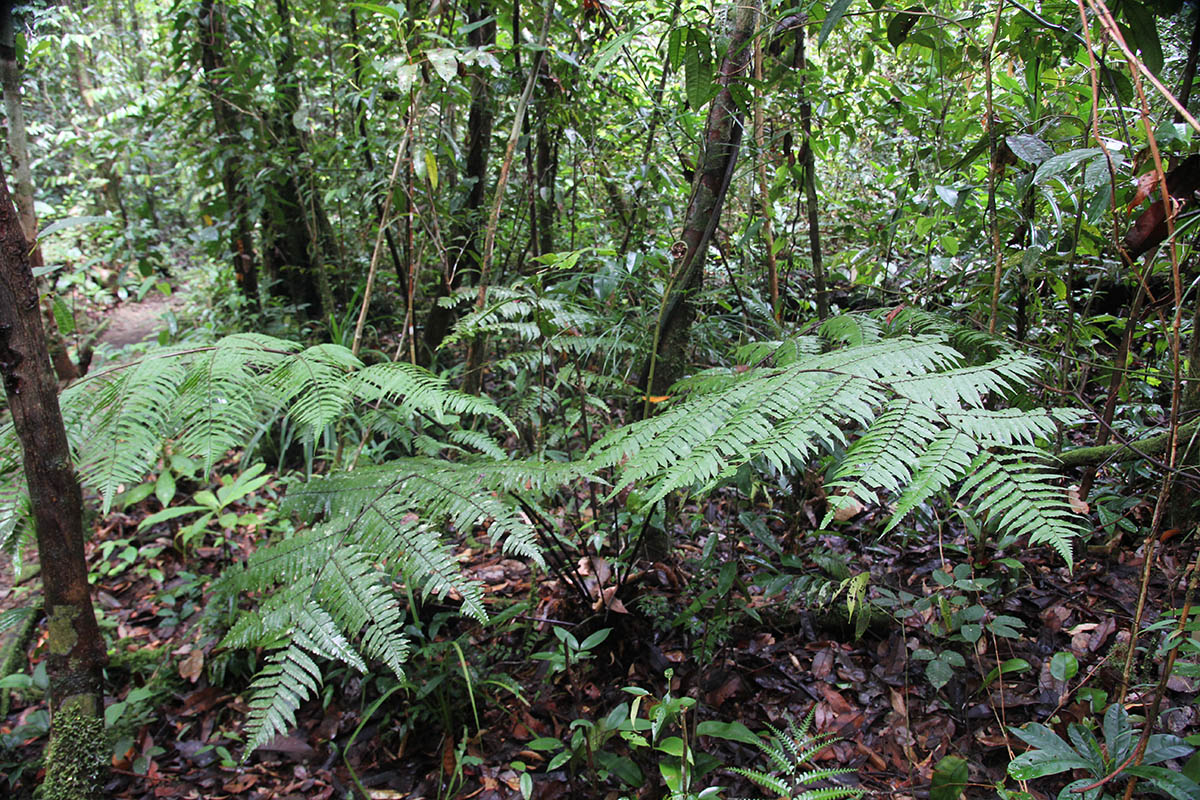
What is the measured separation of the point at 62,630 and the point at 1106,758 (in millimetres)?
2397

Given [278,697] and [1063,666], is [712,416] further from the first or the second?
[1063,666]

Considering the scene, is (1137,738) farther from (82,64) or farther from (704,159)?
(82,64)

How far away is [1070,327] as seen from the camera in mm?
1862

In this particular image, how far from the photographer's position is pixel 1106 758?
1.34m

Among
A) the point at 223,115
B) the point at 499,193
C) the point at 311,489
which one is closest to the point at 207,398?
the point at 311,489

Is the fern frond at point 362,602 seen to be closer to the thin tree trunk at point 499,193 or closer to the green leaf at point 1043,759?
the thin tree trunk at point 499,193

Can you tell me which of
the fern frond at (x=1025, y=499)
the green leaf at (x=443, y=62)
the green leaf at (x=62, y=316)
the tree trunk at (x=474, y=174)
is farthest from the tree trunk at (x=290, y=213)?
the fern frond at (x=1025, y=499)

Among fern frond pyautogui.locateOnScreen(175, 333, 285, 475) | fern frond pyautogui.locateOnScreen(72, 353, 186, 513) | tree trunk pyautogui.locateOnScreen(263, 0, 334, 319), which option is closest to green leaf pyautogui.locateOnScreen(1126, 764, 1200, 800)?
fern frond pyautogui.locateOnScreen(175, 333, 285, 475)

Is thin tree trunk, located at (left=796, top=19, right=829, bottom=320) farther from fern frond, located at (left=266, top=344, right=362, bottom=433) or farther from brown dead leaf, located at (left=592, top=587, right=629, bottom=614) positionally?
fern frond, located at (left=266, top=344, right=362, bottom=433)

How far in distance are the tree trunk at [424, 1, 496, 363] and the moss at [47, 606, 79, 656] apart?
1.74 metres

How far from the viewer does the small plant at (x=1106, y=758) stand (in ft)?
4.01

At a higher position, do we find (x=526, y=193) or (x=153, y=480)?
(x=526, y=193)

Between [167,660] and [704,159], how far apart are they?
2597 millimetres

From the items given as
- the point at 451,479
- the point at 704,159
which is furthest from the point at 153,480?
the point at 704,159
